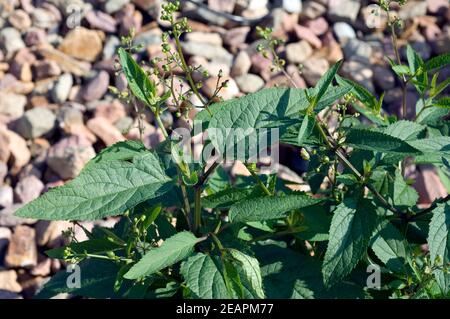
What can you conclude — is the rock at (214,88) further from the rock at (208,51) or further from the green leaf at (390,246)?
A: the green leaf at (390,246)

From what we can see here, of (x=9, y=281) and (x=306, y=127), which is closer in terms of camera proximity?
(x=306, y=127)

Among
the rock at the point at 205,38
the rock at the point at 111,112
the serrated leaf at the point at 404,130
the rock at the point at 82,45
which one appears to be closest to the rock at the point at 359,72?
the rock at the point at 205,38

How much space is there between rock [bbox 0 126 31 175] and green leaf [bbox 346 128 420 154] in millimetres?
2035

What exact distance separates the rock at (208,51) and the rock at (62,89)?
2.08ft

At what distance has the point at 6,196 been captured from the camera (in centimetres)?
305

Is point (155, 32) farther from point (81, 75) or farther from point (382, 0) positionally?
point (382, 0)

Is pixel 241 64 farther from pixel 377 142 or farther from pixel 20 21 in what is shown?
pixel 377 142

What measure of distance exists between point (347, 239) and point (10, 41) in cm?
269

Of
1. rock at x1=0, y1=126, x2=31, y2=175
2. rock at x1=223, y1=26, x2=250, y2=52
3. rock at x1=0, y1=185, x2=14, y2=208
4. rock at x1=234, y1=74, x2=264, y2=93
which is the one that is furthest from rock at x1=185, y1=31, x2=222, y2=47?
rock at x1=0, y1=185, x2=14, y2=208

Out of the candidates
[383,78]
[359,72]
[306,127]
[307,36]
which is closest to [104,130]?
[307,36]

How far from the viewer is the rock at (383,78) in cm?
365

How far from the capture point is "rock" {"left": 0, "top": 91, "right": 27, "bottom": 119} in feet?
11.1
